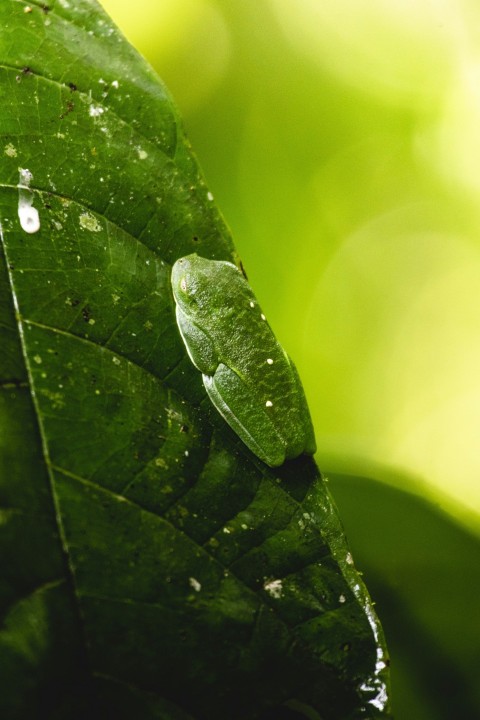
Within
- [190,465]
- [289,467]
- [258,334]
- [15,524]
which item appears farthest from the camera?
[258,334]

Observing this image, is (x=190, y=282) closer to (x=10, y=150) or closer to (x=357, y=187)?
(x=10, y=150)

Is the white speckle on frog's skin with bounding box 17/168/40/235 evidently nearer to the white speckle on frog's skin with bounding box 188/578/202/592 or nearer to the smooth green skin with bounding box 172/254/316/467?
the smooth green skin with bounding box 172/254/316/467

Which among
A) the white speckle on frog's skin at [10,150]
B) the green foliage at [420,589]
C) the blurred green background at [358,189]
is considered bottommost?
the green foliage at [420,589]

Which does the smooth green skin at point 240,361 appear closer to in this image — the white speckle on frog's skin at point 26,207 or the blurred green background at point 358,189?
the white speckle on frog's skin at point 26,207

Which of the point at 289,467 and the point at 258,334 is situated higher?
the point at 258,334

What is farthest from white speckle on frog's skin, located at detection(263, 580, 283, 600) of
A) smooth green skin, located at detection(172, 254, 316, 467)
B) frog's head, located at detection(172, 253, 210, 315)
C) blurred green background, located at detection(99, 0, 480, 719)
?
blurred green background, located at detection(99, 0, 480, 719)

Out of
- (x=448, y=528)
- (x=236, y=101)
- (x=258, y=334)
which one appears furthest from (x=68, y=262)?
(x=236, y=101)

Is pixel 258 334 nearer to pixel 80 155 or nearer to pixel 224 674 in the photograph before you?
pixel 80 155

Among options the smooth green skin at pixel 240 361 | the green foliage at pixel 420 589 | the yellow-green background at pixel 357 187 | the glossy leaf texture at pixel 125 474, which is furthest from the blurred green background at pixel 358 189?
the glossy leaf texture at pixel 125 474
